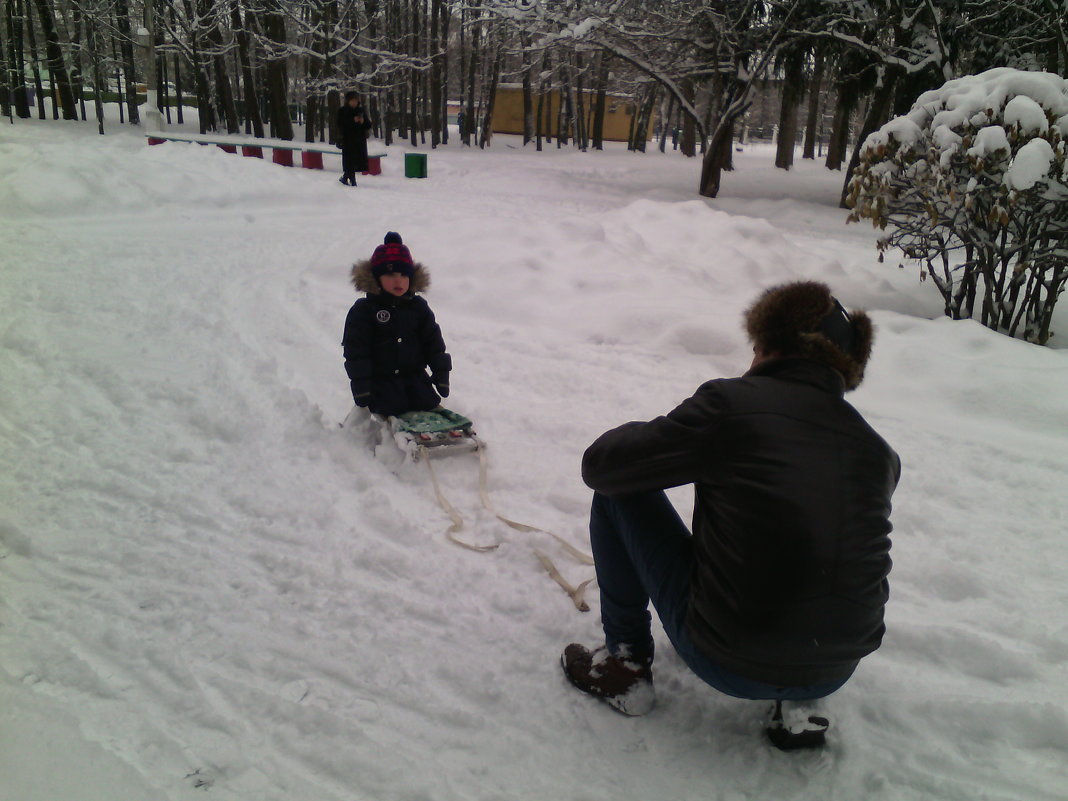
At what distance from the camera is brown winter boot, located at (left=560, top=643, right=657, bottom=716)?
87.7 inches

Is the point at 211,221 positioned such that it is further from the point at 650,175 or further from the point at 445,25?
the point at 445,25

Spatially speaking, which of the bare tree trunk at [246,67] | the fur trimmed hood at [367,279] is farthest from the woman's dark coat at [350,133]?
the bare tree trunk at [246,67]

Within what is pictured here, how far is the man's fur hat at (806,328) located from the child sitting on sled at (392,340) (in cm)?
245

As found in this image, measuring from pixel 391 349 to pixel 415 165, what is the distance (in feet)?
42.9

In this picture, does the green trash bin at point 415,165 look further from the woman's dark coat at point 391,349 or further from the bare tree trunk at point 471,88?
the woman's dark coat at point 391,349

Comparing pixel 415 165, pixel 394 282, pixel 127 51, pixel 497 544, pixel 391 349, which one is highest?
pixel 127 51

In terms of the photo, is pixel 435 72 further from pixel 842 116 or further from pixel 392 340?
pixel 392 340

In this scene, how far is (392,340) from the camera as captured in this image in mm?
4000

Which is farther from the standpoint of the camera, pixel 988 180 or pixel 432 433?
pixel 988 180

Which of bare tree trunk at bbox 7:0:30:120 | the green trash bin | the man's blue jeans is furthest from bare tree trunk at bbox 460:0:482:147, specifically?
the man's blue jeans

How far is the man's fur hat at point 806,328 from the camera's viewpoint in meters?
1.79

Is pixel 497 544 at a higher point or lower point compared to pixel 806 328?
lower

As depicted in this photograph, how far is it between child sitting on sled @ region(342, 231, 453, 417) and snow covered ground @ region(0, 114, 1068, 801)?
360 millimetres

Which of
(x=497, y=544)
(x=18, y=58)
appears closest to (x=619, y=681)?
(x=497, y=544)
